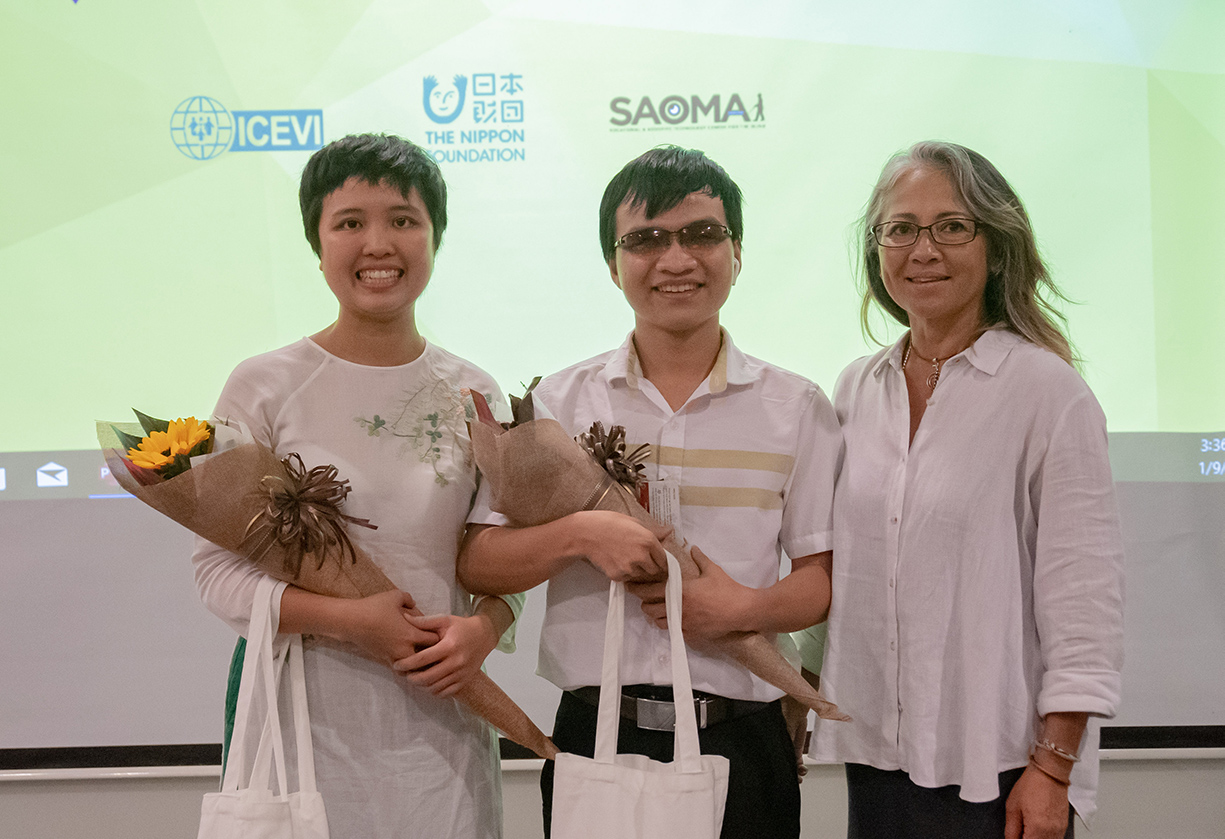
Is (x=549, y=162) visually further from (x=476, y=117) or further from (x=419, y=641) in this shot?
(x=419, y=641)

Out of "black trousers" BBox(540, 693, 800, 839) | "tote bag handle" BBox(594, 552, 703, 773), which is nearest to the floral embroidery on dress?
"tote bag handle" BBox(594, 552, 703, 773)

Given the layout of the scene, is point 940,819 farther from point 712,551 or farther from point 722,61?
point 722,61

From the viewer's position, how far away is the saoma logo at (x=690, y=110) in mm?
2475

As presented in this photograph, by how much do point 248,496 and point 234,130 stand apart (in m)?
1.70

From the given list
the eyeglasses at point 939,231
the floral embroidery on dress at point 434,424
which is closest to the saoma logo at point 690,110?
the eyeglasses at point 939,231

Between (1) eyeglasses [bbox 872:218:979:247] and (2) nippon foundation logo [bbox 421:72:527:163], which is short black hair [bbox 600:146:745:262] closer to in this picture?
(1) eyeglasses [bbox 872:218:979:247]

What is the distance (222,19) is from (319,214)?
1496 mm

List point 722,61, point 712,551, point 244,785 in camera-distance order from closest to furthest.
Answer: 1. point 244,785
2. point 712,551
3. point 722,61

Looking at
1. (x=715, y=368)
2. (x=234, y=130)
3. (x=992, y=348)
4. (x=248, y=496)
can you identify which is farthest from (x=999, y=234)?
(x=234, y=130)

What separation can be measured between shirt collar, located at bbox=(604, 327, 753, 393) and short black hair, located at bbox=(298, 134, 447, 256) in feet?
1.38

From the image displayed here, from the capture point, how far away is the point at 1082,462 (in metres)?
1.35

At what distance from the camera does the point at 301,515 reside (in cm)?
127

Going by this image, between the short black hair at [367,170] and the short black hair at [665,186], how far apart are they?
32cm

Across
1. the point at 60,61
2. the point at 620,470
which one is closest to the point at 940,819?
the point at 620,470
